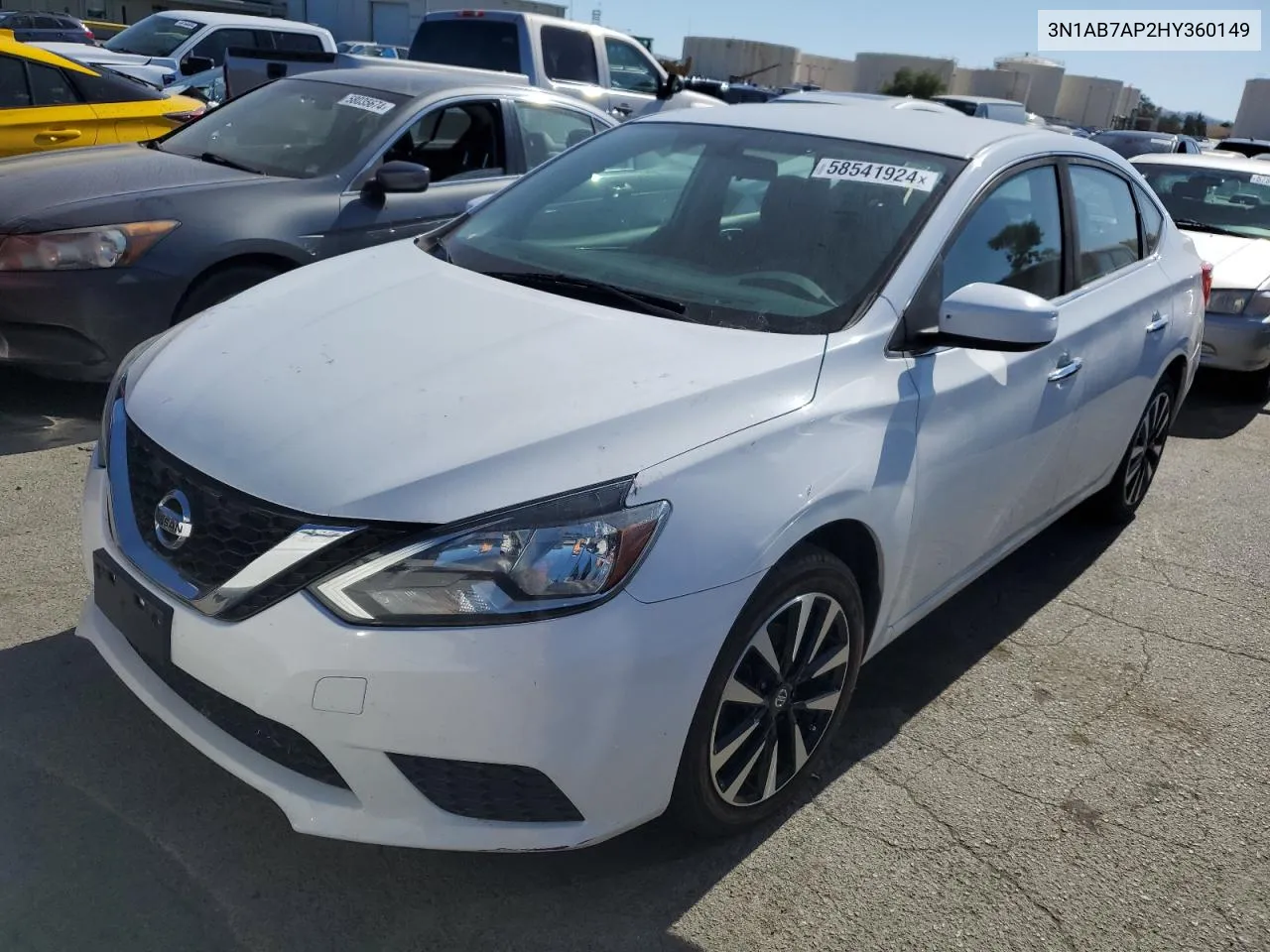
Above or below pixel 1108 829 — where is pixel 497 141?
above

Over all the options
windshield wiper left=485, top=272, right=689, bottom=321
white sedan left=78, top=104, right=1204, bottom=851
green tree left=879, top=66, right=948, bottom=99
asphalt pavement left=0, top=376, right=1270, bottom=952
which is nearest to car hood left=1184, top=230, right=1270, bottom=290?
asphalt pavement left=0, top=376, right=1270, bottom=952

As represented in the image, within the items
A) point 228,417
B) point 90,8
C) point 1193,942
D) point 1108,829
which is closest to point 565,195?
point 228,417

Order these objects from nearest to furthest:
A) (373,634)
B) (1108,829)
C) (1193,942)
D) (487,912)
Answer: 1. (373,634)
2. (487,912)
3. (1193,942)
4. (1108,829)

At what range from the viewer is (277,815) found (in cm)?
262

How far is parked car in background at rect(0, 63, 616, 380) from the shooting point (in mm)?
4660

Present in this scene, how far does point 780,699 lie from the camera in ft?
8.66

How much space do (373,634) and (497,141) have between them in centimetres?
463

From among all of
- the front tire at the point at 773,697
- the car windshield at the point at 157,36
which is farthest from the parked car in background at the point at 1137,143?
the front tire at the point at 773,697

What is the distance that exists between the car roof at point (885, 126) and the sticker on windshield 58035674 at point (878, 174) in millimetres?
129

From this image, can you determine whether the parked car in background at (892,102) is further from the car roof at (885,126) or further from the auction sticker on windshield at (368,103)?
the auction sticker on windshield at (368,103)

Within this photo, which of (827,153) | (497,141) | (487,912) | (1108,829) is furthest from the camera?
(497,141)

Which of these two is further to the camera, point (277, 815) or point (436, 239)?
point (436, 239)

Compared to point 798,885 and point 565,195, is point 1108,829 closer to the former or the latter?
point 798,885

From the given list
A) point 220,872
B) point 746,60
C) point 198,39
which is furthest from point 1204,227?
point 746,60
